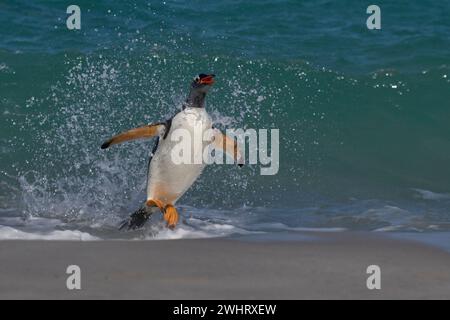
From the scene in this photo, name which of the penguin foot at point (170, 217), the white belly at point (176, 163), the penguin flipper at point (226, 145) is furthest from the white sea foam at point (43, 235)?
the penguin flipper at point (226, 145)

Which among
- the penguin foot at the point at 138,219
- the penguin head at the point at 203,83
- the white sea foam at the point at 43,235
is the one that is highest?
the penguin head at the point at 203,83

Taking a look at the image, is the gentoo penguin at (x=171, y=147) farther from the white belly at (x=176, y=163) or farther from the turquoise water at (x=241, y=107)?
the turquoise water at (x=241, y=107)

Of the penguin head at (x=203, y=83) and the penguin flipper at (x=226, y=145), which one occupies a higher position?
the penguin head at (x=203, y=83)

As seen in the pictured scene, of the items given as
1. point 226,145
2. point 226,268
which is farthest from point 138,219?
point 226,268

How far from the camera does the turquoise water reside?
9578mm

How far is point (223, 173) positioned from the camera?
11.3m

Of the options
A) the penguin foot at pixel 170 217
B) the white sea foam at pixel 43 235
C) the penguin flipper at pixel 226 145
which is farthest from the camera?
the penguin flipper at pixel 226 145

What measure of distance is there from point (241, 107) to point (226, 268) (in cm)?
731

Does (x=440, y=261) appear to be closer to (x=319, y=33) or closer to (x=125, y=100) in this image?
(x=125, y=100)

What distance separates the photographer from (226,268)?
6.95 meters

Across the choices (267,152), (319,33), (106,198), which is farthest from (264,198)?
(319,33)

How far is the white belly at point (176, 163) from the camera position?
8508 millimetres

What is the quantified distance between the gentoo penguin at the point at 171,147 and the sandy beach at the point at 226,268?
827mm
